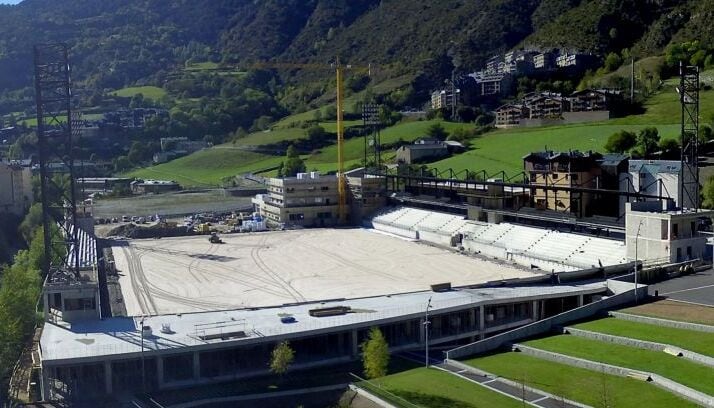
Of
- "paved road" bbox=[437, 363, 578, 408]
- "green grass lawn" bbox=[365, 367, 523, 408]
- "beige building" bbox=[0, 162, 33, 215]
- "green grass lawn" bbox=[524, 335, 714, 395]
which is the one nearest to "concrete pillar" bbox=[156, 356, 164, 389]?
"green grass lawn" bbox=[365, 367, 523, 408]

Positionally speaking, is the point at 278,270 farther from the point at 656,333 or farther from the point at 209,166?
the point at 209,166

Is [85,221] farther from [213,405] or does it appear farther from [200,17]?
[200,17]

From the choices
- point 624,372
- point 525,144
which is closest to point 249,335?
point 624,372

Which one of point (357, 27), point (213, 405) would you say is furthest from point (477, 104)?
point (213, 405)

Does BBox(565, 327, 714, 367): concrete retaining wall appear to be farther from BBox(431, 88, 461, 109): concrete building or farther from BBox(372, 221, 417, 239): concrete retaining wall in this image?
BBox(431, 88, 461, 109): concrete building

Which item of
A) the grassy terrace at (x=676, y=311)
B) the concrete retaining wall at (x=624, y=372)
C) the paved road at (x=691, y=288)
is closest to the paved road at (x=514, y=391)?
the concrete retaining wall at (x=624, y=372)

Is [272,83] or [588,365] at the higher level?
[272,83]
